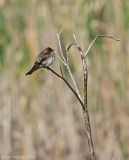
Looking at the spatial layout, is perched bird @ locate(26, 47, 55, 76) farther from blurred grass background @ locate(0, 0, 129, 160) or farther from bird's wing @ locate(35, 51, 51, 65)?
blurred grass background @ locate(0, 0, 129, 160)

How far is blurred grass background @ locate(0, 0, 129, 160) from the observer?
323cm

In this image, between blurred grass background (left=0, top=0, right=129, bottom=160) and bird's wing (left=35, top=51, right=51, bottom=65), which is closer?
bird's wing (left=35, top=51, right=51, bottom=65)

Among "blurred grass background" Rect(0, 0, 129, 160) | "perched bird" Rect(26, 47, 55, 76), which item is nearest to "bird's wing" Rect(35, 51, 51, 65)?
"perched bird" Rect(26, 47, 55, 76)

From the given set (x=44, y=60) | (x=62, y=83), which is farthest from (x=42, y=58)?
(x=62, y=83)

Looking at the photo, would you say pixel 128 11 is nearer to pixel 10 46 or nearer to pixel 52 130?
pixel 10 46

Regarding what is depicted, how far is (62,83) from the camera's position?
3.22 meters

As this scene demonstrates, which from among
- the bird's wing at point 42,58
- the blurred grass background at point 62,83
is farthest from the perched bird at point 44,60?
the blurred grass background at point 62,83

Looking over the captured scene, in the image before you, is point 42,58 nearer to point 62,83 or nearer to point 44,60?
point 44,60

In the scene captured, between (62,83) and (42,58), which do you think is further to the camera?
(62,83)

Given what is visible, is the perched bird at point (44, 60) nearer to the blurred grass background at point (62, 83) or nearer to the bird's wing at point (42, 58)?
the bird's wing at point (42, 58)

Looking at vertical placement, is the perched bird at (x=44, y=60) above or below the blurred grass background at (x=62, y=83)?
above

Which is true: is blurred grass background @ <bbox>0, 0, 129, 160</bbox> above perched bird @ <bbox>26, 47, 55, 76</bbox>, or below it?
below

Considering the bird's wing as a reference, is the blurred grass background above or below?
below

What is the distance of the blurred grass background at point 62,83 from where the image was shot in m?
3.23
